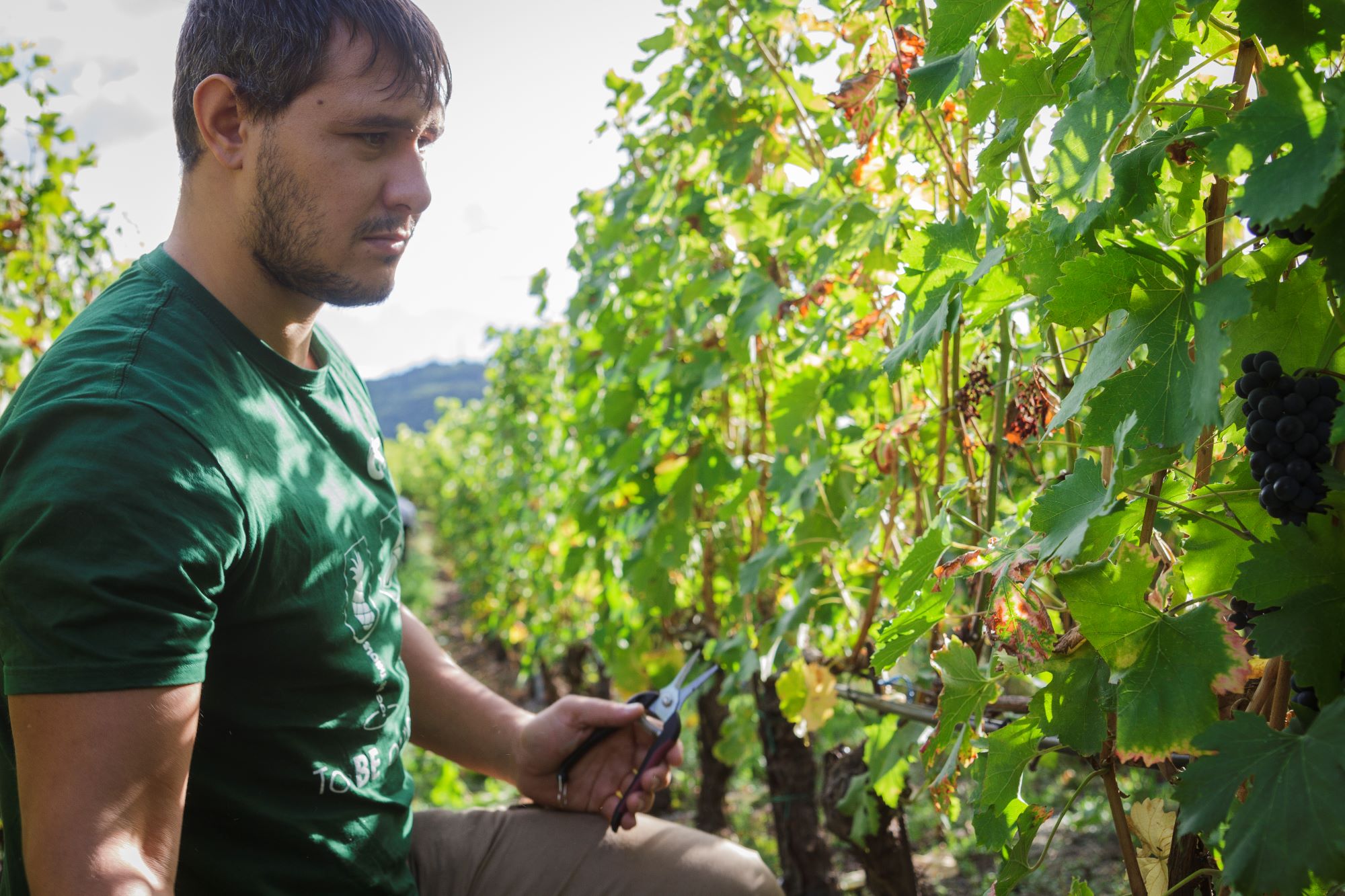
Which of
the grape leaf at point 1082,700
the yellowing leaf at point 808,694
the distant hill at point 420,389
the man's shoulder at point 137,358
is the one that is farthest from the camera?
the distant hill at point 420,389

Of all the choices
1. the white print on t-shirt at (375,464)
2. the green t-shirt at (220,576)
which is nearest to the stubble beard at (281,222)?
the green t-shirt at (220,576)

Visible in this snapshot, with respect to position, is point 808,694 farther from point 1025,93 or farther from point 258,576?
point 1025,93

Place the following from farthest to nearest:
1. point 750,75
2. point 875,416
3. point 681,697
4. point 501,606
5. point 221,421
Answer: point 501,606
point 750,75
point 875,416
point 681,697
point 221,421

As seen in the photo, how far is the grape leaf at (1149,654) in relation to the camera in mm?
846

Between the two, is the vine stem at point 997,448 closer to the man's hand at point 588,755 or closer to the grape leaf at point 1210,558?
the grape leaf at point 1210,558

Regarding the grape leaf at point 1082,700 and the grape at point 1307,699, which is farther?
the grape leaf at point 1082,700

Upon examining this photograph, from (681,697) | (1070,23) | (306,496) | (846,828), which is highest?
(1070,23)

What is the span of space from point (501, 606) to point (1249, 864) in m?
7.23

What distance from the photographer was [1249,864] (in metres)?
0.71

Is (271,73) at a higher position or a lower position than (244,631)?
higher

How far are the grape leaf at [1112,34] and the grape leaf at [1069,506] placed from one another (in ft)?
1.03

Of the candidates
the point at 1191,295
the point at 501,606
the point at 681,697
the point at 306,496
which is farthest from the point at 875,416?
the point at 501,606

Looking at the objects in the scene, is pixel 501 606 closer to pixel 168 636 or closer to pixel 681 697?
pixel 681 697

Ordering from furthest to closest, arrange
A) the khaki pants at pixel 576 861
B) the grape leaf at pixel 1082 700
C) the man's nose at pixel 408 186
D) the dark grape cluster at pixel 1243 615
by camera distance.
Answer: the khaki pants at pixel 576 861
the man's nose at pixel 408 186
the grape leaf at pixel 1082 700
the dark grape cluster at pixel 1243 615
